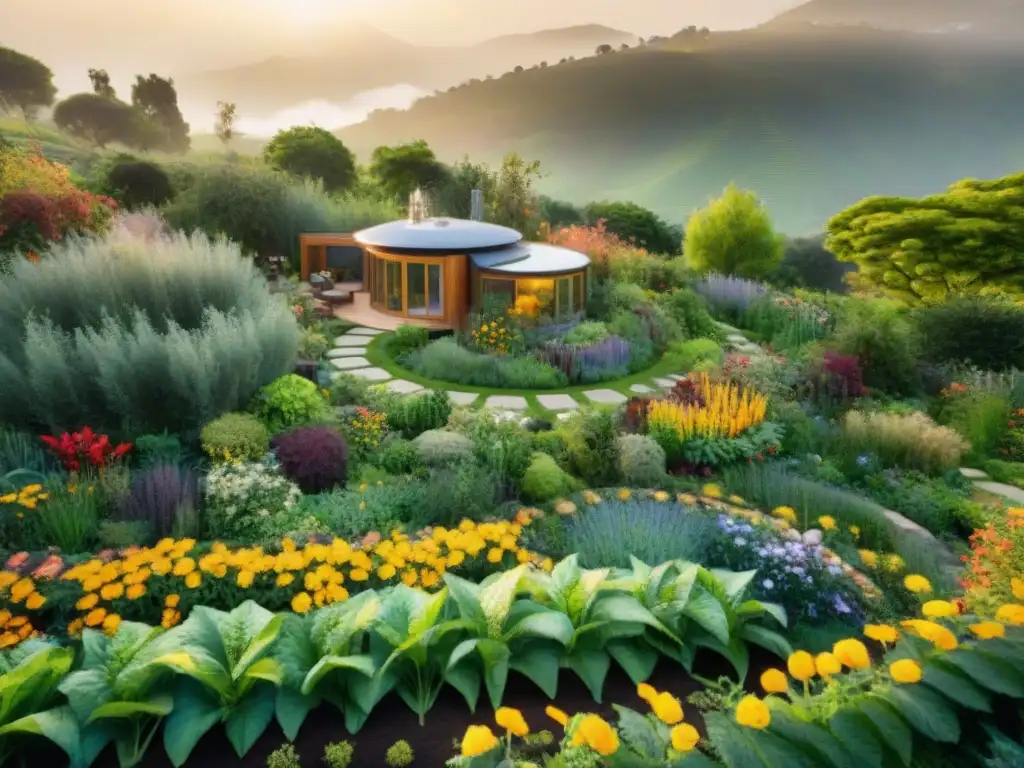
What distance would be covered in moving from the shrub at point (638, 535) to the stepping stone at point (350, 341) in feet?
24.0

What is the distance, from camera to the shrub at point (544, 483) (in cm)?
595

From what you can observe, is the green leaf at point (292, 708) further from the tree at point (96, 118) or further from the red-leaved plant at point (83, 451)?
the tree at point (96, 118)

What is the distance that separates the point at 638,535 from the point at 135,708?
2.88m

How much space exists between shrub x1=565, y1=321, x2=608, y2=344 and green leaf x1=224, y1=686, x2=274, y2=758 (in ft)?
27.4

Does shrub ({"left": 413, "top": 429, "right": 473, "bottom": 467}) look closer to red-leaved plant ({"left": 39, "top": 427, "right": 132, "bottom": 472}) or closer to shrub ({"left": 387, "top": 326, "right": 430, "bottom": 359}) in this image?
red-leaved plant ({"left": 39, "top": 427, "right": 132, "bottom": 472})

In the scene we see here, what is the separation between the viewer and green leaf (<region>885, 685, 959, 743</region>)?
7.71ft

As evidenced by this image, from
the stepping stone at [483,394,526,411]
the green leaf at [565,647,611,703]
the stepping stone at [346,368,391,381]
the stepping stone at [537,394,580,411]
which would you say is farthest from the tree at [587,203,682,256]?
the green leaf at [565,647,611,703]

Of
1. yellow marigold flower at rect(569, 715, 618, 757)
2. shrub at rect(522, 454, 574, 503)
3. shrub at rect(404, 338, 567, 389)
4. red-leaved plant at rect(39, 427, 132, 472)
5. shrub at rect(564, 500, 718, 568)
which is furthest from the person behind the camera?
shrub at rect(404, 338, 567, 389)

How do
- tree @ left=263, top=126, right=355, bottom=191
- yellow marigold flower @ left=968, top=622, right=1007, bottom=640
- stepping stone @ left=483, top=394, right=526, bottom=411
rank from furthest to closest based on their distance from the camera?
tree @ left=263, top=126, right=355, bottom=191 < stepping stone @ left=483, top=394, right=526, bottom=411 < yellow marigold flower @ left=968, top=622, right=1007, bottom=640

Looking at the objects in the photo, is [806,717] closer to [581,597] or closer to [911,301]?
[581,597]

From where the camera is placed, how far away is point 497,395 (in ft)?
31.4

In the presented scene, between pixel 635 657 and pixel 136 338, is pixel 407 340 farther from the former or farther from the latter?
pixel 635 657

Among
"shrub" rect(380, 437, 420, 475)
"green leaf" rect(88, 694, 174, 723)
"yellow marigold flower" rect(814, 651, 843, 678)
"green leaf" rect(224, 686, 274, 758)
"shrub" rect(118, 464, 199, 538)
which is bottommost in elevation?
"shrub" rect(380, 437, 420, 475)

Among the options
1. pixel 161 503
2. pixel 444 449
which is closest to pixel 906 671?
pixel 444 449
